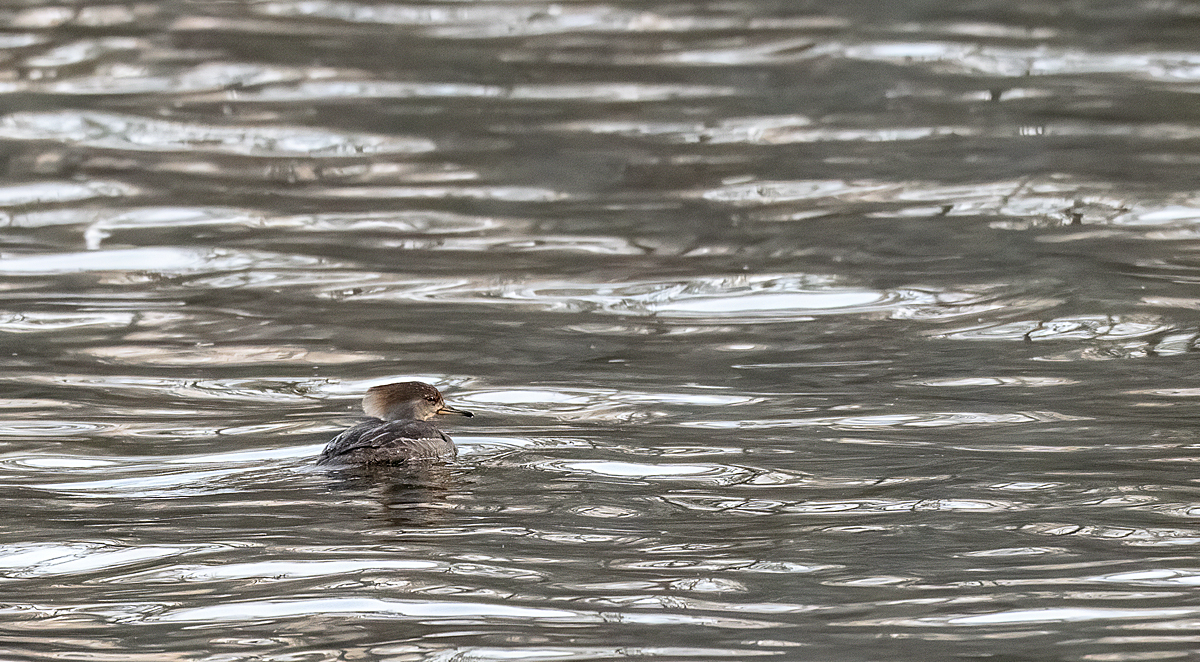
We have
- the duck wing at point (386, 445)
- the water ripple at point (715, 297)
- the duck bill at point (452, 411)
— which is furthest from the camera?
the water ripple at point (715, 297)

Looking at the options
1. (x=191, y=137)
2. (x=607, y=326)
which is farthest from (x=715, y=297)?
(x=191, y=137)

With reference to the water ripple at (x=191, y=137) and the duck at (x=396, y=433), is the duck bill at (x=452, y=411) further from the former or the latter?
the water ripple at (x=191, y=137)

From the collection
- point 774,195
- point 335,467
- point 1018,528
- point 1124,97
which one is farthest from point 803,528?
point 1124,97

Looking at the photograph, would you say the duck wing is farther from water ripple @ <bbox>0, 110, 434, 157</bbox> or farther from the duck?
water ripple @ <bbox>0, 110, 434, 157</bbox>

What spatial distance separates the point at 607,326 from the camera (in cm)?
876

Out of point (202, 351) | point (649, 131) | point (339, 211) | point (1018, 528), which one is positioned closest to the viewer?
point (1018, 528)

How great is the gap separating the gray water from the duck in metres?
0.09

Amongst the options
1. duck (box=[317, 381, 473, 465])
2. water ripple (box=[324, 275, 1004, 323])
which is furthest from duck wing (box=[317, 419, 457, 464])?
water ripple (box=[324, 275, 1004, 323])

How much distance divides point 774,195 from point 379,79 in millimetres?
3623

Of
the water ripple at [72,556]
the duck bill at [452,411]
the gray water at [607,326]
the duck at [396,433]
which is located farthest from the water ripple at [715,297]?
the water ripple at [72,556]

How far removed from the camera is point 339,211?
10.8m

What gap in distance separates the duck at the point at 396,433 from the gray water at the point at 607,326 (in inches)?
3.5

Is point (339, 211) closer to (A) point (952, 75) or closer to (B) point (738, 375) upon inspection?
(B) point (738, 375)

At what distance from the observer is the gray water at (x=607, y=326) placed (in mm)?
5289
